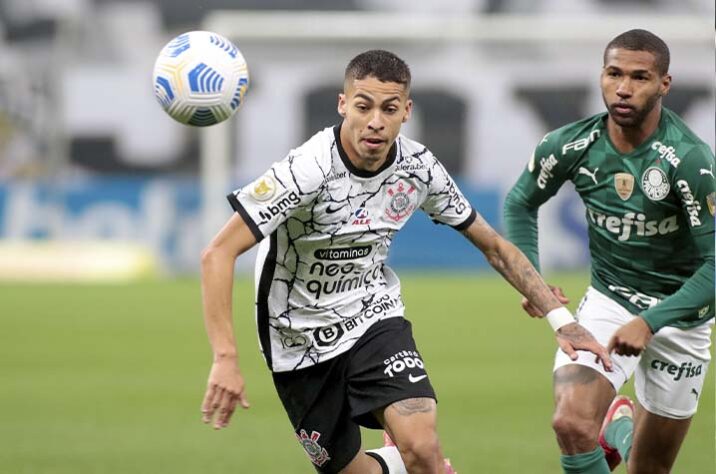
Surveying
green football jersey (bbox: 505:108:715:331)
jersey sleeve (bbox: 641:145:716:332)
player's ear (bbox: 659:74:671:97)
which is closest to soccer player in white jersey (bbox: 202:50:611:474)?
jersey sleeve (bbox: 641:145:716:332)

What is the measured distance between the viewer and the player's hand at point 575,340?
6066 mm

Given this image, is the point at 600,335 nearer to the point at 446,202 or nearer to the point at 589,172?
the point at 589,172

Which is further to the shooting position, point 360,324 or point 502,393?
point 502,393

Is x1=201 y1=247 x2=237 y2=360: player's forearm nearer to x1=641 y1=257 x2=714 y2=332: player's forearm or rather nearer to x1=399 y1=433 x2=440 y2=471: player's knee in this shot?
x1=399 y1=433 x2=440 y2=471: player's knee

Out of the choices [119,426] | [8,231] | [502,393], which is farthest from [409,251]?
[119,426]

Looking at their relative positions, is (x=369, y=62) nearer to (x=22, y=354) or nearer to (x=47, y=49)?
(x=22, y=354)

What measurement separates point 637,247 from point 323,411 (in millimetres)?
1733

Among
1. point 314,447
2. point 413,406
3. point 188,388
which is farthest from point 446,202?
point 188,388

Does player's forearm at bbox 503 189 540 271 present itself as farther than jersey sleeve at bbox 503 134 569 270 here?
Yes

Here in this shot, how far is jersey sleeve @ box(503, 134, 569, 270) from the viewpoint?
6.61 m

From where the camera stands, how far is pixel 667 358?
663cm

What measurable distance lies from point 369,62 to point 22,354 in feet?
29.9

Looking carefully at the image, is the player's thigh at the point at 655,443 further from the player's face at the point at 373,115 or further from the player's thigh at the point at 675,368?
the player's face at the point at 373,115

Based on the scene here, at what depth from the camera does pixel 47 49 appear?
29328 millimetres
